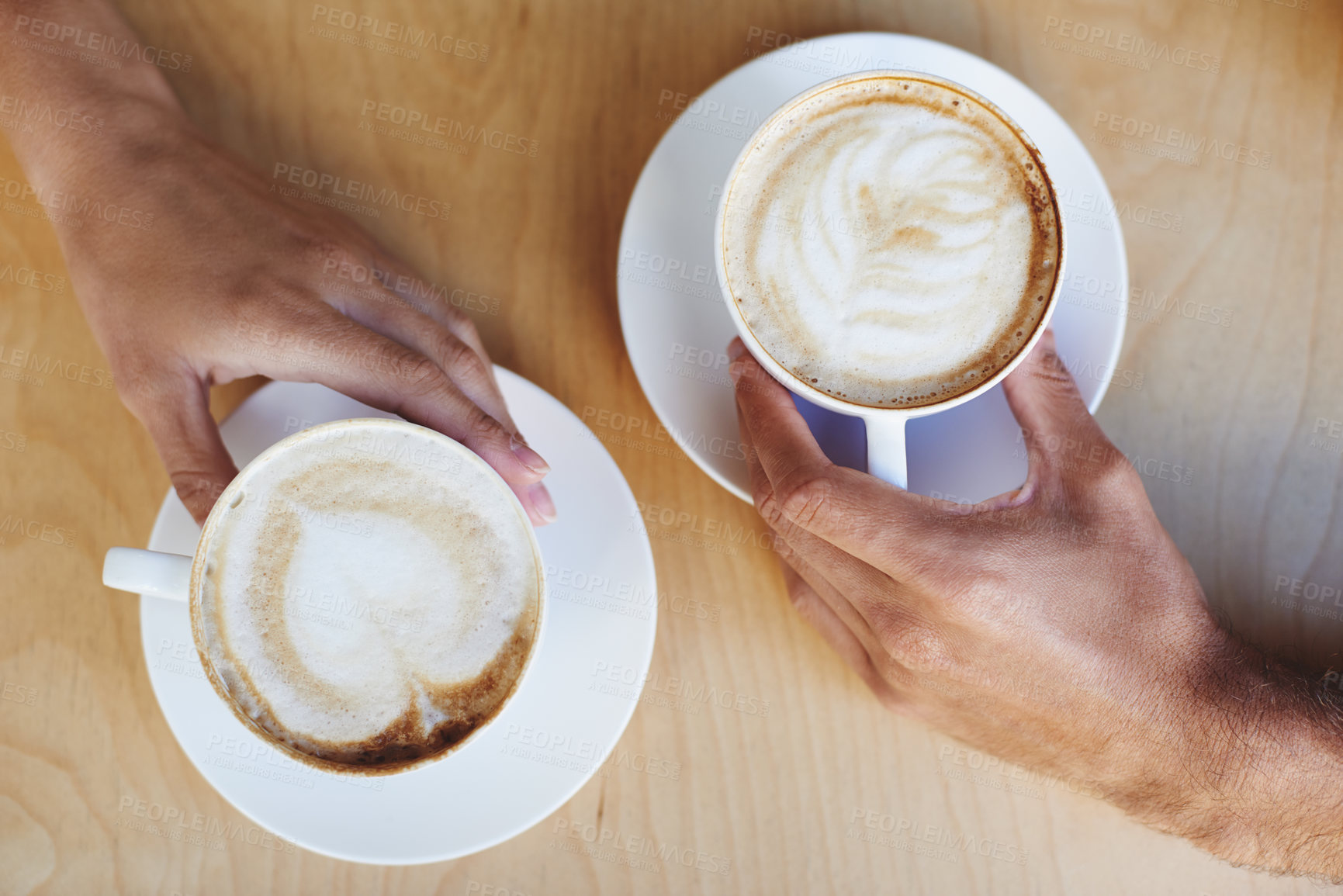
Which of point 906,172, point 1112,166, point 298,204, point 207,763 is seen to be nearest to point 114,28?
point 298,204

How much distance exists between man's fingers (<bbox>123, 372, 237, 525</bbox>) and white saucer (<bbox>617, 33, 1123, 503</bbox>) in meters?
0.60

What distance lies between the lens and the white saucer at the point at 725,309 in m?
1.22

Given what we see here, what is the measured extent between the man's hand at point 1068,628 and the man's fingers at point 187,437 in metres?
0.74

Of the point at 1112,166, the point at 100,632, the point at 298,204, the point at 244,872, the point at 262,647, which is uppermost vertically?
the point at 1112,166

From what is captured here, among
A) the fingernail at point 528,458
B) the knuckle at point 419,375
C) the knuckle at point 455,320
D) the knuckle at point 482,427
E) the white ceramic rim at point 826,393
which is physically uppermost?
the white ceramic rim at point 826,393

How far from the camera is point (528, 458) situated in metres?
1.12

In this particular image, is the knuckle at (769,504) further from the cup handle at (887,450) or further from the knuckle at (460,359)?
the knuckle at (460,359)

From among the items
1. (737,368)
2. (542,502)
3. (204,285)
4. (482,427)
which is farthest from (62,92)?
(737,368)

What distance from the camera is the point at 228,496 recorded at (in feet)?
3.19

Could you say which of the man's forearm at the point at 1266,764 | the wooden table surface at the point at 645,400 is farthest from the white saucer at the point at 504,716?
the man's forearm at the point at 1266,764

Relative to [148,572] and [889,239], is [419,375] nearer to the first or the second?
[148,572]

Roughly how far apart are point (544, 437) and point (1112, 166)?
1.02 metres

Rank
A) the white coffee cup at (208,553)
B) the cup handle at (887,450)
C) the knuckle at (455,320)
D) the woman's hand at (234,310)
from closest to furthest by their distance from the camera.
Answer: the white coffee cup at (208,553)
the cup handle at (887,450)
the woman's hand at (234,310)
the knuckle at (455,320)

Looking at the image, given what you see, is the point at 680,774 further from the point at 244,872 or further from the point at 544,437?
the point at 244,872
